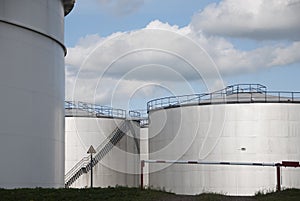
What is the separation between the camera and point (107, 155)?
1694 inches

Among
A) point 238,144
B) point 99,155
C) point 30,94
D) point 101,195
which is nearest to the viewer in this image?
point 101,195

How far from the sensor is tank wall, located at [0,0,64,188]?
763 inches

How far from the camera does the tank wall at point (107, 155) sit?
4200cm

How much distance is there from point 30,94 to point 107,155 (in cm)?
2312

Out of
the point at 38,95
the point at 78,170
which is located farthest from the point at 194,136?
the point at 38,95

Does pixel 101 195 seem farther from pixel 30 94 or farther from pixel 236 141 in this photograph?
pixel 236 141

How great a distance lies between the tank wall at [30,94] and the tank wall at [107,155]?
1929cm

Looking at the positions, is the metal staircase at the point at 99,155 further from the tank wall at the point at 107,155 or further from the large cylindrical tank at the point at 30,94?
the large cylindrical tank at the point at 30,94

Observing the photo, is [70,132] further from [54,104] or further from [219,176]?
[54,104]

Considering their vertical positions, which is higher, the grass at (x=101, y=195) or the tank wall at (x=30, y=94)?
the tank wall at (x=30, y=94)

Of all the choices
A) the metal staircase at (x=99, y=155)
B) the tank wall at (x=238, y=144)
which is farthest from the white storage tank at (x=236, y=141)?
the metal staircase at (x=99, y=155)

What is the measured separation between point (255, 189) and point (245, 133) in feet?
10.3

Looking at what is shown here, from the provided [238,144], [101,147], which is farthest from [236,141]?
[101,147]

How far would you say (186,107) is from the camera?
34.5m
